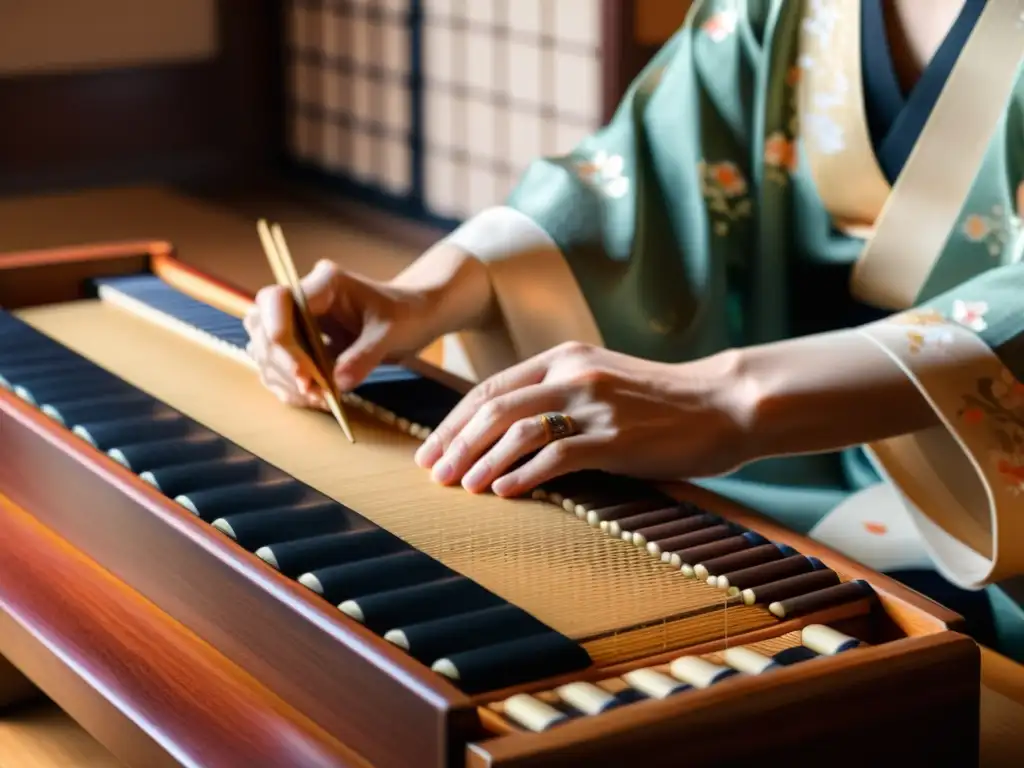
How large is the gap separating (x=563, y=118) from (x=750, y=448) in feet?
8.81

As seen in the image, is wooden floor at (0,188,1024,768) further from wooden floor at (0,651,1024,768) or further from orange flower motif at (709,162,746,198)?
wooden floor at (0,651,1024,768)

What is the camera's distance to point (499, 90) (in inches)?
164

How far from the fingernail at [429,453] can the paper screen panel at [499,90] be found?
8.35 feet

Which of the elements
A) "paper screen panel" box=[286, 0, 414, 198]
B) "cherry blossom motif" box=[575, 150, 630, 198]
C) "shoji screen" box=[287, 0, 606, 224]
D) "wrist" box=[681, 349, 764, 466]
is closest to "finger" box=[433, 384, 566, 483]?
"wrist" box=[681, 349, 764, 466]

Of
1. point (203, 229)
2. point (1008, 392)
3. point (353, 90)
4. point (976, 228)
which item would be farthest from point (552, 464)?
point (353, 90)

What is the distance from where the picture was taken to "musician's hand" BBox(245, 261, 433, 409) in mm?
1429

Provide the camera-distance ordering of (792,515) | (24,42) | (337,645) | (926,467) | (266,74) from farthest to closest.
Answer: (266,74) → (24,42) → (792,515) → (926,467) → (337,645)

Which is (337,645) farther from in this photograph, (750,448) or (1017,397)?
(1017,397)

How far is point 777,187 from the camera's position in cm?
175

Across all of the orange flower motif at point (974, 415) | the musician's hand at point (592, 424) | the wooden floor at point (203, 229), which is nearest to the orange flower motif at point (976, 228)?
the orange flower motif at point (974, 415)

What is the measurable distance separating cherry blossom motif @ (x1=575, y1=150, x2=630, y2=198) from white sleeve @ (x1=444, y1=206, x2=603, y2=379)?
0.10 metres

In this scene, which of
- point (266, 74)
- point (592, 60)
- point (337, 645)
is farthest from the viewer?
point (266, 74)

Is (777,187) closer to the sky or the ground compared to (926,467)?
closer to the sky

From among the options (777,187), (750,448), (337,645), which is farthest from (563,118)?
(337,645)
